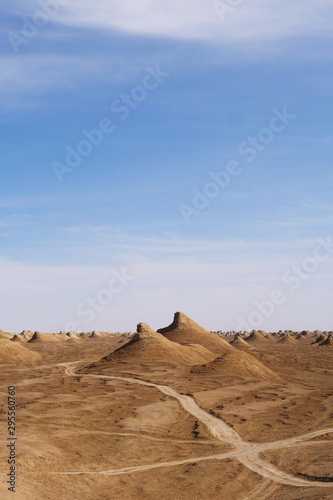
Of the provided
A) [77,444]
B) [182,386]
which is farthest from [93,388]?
[77,444]

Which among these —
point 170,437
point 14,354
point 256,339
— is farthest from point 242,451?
point 256,339

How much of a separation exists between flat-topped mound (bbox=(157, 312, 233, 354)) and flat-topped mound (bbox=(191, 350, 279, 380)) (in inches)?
738

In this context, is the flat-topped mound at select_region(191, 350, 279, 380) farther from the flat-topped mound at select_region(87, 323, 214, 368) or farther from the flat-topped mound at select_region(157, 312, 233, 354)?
the flat-topped mound at select_region(157, 312, 233, 354)

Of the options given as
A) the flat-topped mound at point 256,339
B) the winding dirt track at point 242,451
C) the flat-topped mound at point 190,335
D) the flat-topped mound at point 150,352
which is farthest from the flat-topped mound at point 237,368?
the flat-topped mound at point 256,339

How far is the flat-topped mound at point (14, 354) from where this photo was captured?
4797 centimetres

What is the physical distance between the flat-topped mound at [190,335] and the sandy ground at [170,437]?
21.5 meters

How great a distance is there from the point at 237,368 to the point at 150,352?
8.77 metres

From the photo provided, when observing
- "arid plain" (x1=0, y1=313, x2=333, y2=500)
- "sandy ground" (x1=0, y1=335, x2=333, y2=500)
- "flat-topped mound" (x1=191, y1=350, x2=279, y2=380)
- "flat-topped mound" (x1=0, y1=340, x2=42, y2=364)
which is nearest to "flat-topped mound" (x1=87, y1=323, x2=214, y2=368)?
"arid plain" (x1=0, y1=313, x2=333, y2=500)

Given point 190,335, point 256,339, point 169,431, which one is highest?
point 256,339

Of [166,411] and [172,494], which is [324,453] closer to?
[172,494]

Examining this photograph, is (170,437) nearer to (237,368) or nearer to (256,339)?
(237,368)

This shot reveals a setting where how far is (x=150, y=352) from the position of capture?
41.7 meters

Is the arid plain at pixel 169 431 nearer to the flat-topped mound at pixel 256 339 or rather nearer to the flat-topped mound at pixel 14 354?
the flat-topped mound at pixel 14 354

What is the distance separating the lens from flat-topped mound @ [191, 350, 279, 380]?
3472 cm
